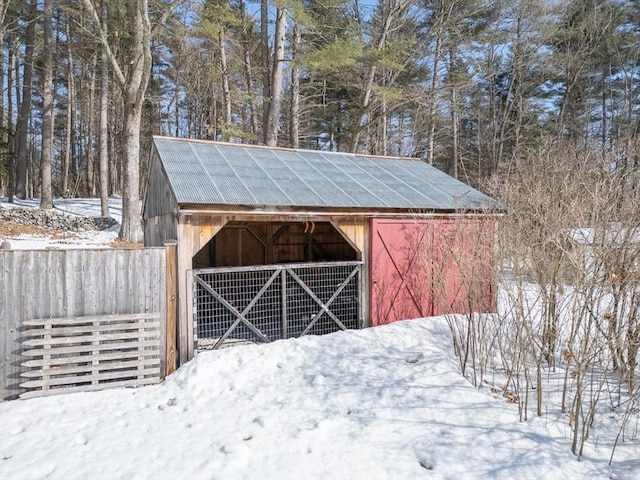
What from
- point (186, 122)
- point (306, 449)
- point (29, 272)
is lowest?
point (306, 449)

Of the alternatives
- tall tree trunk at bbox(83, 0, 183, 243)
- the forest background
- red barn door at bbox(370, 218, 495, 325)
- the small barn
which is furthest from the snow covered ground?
tall tree trunk at bbox(83, 0, 183, 243)

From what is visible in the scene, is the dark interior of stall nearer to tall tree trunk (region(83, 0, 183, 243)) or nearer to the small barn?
the small barn

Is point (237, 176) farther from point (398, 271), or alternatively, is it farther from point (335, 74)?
point (335, 74)

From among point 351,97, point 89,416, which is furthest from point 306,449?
point 351,97

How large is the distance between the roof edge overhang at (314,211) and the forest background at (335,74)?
183 inches

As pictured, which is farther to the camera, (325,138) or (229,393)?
(325,138)

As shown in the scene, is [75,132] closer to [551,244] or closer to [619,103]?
[551,244]

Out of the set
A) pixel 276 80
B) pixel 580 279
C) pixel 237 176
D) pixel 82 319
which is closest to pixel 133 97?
pixel 276 80

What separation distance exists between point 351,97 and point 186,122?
12769mm

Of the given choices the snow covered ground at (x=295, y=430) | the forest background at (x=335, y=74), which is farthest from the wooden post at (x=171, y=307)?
the forest background at (x=335, y=74)

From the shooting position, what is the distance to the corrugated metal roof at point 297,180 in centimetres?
579

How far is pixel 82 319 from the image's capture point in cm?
459

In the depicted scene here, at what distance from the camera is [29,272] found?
174 inches

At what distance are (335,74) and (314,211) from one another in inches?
375
